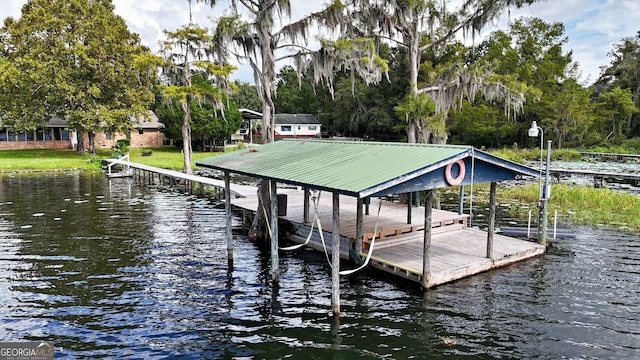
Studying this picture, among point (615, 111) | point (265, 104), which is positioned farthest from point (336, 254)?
point (615, 111)

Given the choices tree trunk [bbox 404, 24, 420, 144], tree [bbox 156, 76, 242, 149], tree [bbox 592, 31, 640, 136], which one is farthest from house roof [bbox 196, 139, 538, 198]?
tree [bbox 592, 31, 640, 136]

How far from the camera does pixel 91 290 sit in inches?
422

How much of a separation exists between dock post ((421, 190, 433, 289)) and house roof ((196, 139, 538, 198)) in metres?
0.60

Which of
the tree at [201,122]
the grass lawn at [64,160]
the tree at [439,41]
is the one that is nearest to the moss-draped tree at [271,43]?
the tree at [439,41]

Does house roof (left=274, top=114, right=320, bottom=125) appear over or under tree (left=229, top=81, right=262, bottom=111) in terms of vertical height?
under

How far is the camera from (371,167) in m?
9.49

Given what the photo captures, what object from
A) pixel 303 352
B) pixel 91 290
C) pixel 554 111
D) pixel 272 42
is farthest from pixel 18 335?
pixel 554 111

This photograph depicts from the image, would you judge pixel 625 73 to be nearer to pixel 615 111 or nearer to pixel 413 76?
pixel 615 111

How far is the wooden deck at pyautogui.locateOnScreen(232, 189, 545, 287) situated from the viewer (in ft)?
37.0

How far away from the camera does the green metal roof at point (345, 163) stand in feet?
27.8

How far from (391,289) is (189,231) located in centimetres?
893

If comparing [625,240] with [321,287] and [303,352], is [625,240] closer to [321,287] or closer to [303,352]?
[321,287]

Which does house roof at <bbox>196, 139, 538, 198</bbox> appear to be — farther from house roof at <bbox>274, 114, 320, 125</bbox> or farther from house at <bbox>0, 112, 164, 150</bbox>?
house roof at <bbox>274, 114, 320, 125</bbox>

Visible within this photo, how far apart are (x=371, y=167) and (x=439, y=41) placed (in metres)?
14.4
